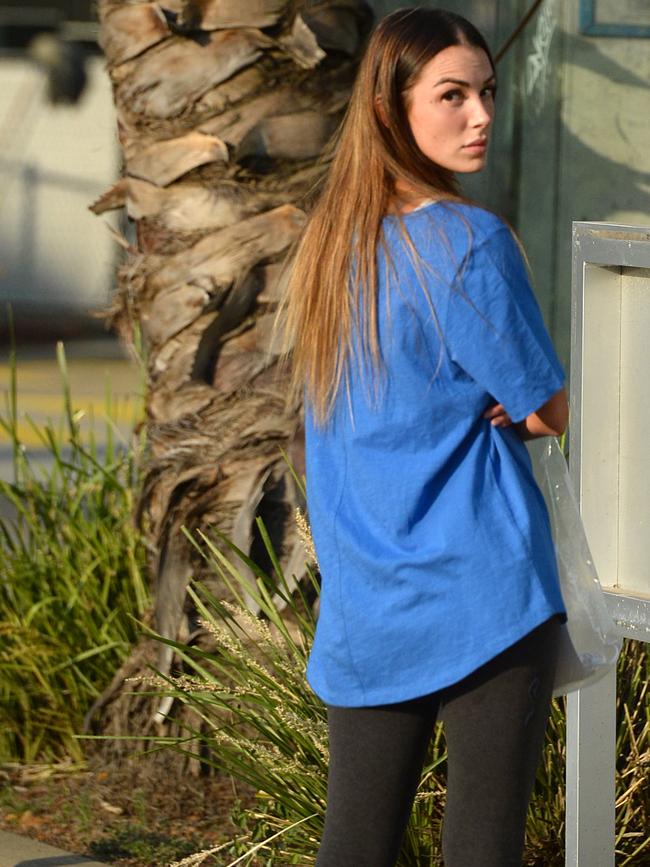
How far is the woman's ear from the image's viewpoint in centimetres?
228

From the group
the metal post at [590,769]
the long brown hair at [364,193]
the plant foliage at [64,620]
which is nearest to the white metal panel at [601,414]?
the metal post at [590,769]

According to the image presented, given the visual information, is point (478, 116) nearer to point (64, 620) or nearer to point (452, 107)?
point (452, 107)

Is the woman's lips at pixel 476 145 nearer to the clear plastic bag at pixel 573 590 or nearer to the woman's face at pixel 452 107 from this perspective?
the woman's face at pixel 452 107

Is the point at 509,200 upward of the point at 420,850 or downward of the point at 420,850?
upward

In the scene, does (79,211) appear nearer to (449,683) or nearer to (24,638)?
(24,638)

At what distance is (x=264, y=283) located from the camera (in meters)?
4.00

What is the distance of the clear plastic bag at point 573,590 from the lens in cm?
231

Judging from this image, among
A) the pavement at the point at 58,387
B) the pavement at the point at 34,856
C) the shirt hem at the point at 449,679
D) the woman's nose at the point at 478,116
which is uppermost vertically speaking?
the woman's nose at the point at 478,116

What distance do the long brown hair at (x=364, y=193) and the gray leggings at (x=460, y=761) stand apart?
0.43 m

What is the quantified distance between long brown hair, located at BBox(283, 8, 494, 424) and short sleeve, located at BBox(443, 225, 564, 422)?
0.12 metres

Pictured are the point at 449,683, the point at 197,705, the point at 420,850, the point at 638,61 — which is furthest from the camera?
the point at 638,61

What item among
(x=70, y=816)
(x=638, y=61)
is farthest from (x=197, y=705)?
(x=638, y=61)

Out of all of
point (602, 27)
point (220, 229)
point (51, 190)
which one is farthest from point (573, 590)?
point (51, 190)

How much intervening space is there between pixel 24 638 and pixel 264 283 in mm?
1166
